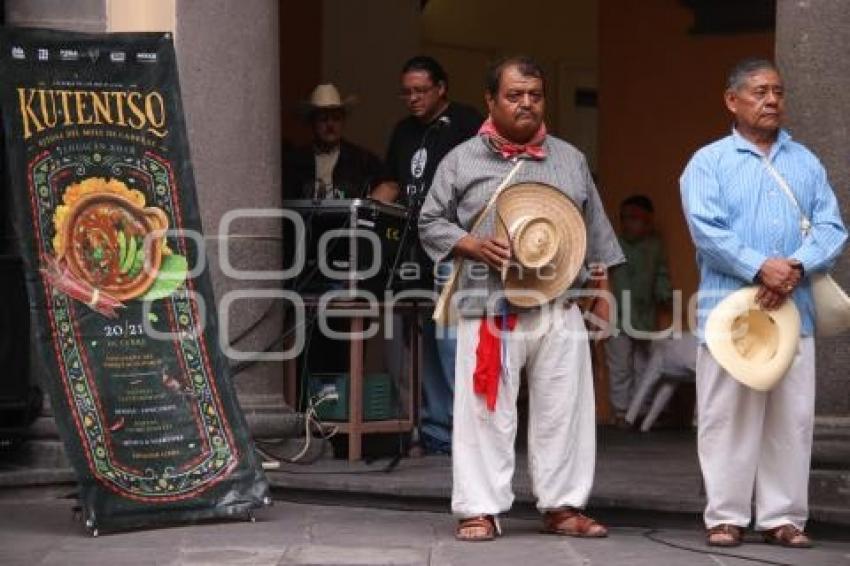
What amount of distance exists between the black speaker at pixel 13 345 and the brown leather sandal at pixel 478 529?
8.11 feet

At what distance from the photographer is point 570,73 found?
1844 cm

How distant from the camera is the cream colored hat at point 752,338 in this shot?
812cm

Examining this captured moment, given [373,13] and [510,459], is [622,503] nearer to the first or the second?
[510,459]

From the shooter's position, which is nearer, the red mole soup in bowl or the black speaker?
the red mole soup in bowl

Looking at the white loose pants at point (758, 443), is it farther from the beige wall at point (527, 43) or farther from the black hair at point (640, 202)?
the beige wall at point (527, 43)

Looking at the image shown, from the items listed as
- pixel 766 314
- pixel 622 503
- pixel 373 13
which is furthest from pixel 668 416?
pixel 766 314

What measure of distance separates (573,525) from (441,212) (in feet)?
4.53

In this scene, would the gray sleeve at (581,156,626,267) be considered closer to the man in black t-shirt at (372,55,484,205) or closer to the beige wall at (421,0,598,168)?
the man in black t-shirt at (372,55,484,205)

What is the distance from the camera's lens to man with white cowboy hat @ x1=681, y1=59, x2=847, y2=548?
8203mm

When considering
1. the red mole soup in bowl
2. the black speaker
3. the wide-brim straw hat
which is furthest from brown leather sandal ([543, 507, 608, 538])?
the wide-brim straw hat

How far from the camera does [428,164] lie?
1080 centimetres

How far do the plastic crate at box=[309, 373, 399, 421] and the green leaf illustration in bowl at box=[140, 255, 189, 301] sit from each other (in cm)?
188

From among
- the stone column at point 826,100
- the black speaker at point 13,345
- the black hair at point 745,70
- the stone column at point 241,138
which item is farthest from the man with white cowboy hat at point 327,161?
the black hair at point 745,70

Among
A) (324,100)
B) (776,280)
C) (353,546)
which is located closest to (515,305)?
(776,280)
